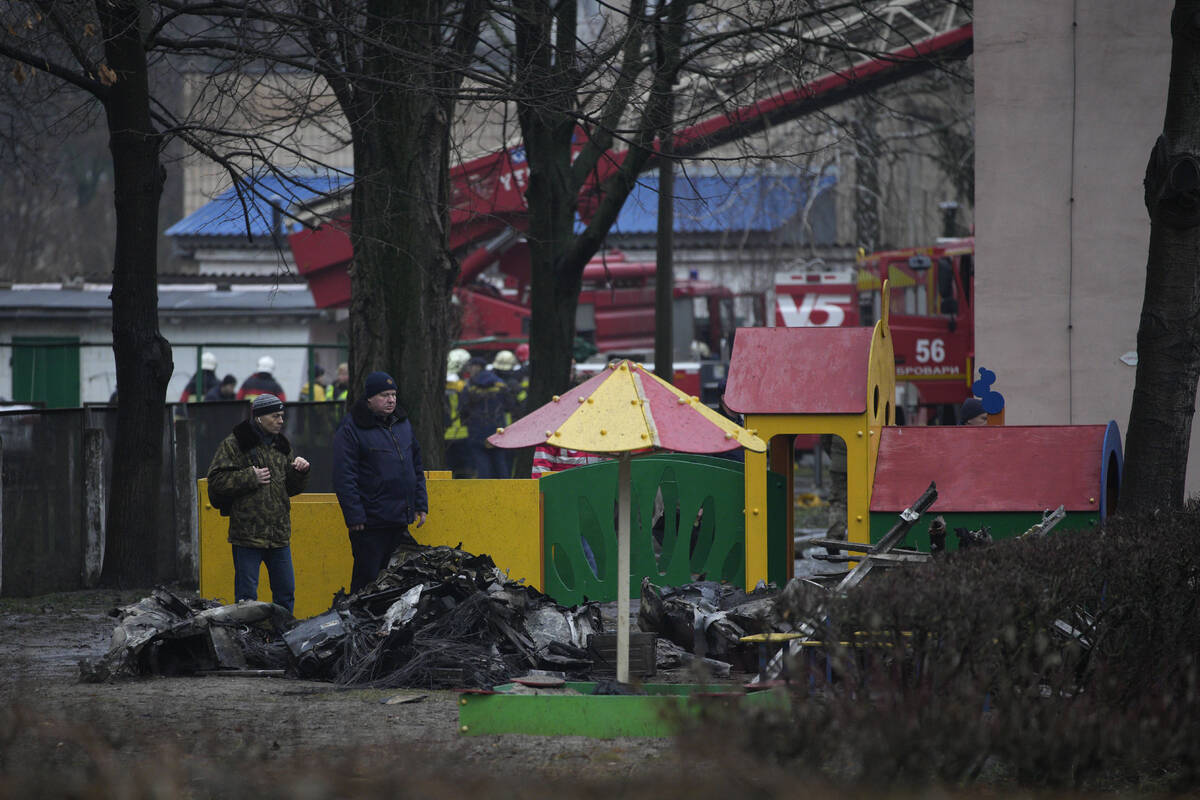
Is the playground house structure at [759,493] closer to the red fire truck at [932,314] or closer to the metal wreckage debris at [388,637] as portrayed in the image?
the metal wreckage debris at [388,637]

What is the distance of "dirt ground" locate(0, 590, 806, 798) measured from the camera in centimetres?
404

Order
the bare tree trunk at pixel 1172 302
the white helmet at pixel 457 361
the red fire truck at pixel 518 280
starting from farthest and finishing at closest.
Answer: the red fire truck at pixel 518 280 → the white helmet at pixel 457 361 → the bare tree trunk at pixel 1172 302

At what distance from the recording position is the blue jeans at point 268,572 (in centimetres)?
1005

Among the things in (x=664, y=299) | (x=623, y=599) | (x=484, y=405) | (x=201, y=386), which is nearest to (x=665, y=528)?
(x=623, y=599)

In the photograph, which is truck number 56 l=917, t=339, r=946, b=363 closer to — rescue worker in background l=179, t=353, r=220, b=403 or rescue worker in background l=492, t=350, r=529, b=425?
rescue worker in background l=492, t=350, r=529, b=425

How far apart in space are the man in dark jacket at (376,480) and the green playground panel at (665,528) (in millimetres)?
1194

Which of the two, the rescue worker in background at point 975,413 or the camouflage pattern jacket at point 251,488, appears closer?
the camouflage pattern jacket at point 251,488

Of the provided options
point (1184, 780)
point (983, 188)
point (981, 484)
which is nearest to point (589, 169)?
point (983, 188)

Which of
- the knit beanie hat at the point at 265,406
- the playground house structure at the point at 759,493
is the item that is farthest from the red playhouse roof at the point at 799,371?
the knit beanie hat at the point at 265,406

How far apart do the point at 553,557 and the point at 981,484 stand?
10.2ft

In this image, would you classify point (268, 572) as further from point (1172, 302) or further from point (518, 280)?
point (518, 280)

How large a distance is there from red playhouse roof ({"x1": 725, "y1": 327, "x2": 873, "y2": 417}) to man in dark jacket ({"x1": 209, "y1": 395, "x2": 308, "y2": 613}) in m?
3.07

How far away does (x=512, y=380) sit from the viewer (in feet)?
66.2

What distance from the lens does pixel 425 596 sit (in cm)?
903
